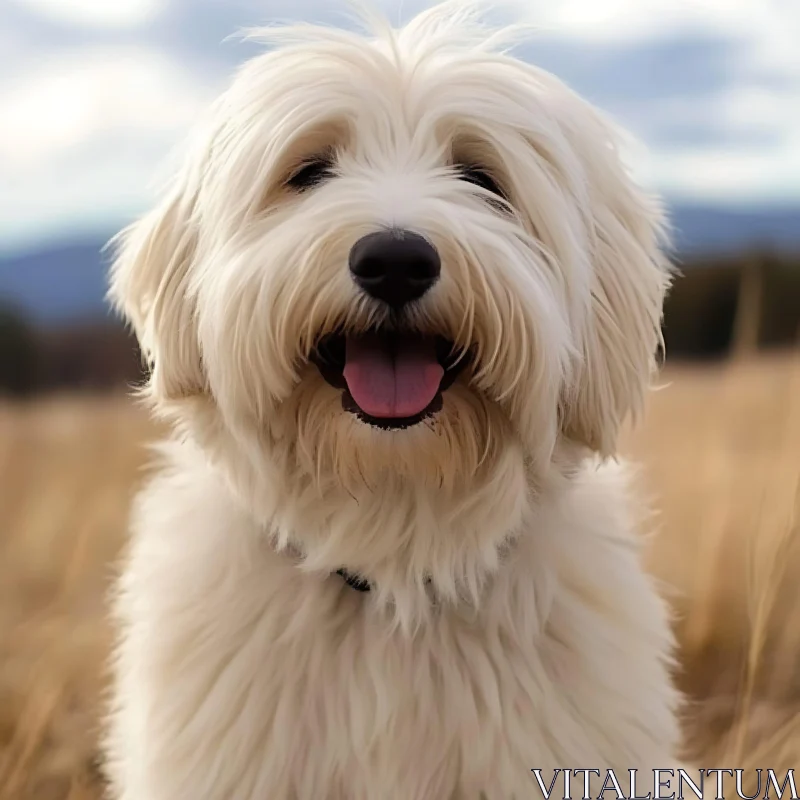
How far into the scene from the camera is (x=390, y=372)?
2217 millimetres

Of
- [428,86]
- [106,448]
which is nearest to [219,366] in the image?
[428,86]

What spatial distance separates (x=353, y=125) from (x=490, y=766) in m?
1.37

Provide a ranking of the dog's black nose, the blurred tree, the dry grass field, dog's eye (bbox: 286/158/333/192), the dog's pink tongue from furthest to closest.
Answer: the blurred tree, the dry grass field, dog's eye (bbox: 286/158/333/192), the dog's pink tongue, the dog's black nose

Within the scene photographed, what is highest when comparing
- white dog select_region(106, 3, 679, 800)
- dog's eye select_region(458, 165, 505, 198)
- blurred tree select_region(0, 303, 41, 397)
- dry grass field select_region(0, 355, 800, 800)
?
dog's eye select_region(458, 165, 505, 198)

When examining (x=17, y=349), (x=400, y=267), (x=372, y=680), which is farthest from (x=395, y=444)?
(x=17, y=349)

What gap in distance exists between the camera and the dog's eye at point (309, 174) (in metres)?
2.40

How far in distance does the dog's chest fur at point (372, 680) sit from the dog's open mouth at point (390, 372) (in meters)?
0.50

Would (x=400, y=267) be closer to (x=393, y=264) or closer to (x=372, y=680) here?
(x=393, y=264)

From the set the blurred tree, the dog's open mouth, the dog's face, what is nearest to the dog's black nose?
the dog's face

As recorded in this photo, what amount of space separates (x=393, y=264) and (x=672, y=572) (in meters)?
2.80

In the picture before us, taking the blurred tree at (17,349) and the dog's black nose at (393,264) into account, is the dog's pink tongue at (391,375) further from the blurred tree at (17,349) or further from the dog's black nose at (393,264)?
the blurred tree at (17,349)

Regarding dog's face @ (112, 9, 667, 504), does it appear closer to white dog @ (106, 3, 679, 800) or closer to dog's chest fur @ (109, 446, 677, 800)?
white dog @ (106, 3, 679, 800)

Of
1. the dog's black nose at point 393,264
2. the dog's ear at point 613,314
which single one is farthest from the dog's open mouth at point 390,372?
the dog's ear at point 613,314

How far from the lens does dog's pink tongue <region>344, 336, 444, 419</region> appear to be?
2.19 metres
